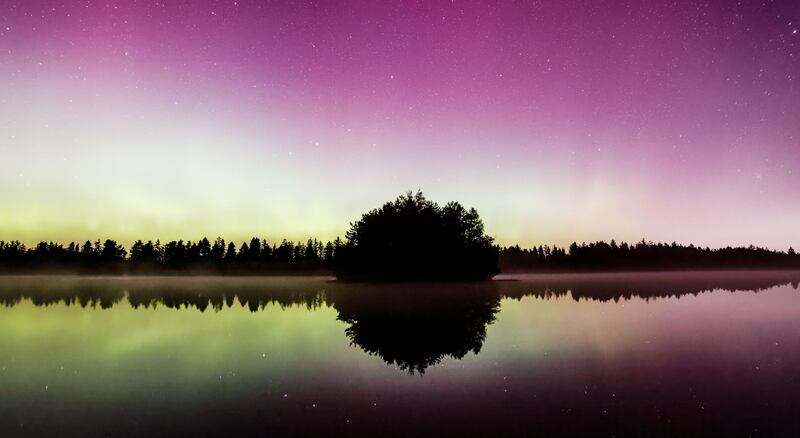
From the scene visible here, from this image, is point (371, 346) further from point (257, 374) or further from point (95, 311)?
point (95, 311)

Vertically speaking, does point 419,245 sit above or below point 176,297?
above

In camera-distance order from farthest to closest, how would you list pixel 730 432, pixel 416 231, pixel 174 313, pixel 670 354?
pixel 416 231 < pixel 174 313 < pixel 670 354 < pixel 730 432

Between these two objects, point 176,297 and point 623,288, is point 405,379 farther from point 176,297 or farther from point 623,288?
point 623,288

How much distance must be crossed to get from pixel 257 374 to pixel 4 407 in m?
5.27

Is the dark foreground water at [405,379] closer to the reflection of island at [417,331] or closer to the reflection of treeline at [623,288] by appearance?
the reflection of island at [417,331]

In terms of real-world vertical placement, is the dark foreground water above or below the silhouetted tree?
below

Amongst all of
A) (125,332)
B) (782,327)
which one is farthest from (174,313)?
(782,327)

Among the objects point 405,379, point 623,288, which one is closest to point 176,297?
point 405,379

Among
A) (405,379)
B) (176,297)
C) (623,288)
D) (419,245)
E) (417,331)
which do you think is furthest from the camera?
(419,245)

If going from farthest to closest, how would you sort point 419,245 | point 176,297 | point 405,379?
1. point 419,245
2. point 176,297
3. point 405,379

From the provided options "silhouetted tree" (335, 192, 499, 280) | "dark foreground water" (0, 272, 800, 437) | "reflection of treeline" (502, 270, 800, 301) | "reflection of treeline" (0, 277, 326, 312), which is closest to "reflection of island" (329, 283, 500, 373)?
"dark foreground water" (0, 272, 800, 437)

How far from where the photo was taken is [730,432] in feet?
25.9

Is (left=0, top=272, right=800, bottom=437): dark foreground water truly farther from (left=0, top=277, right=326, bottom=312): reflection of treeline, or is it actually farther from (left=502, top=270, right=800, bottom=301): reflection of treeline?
(left=502, top=270, right=800, bottom=301): reflection of treeline

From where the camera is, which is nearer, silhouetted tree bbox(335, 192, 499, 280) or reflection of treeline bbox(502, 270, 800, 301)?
reflection of treeline bbox(502, 270, 800, 301)
